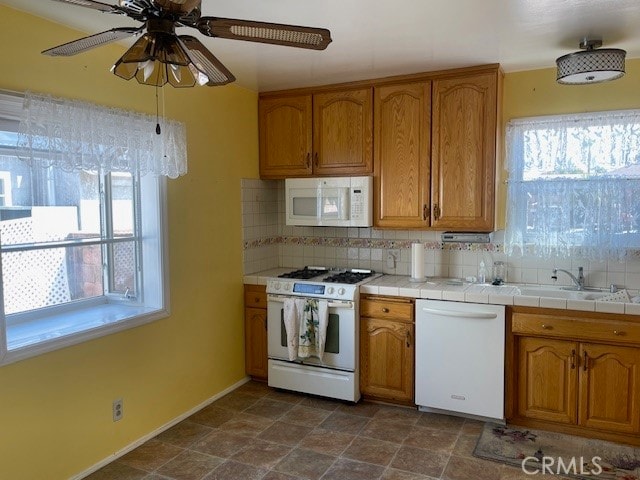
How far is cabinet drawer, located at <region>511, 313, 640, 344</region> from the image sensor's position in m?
2.86

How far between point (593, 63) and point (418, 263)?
1678 millimetres

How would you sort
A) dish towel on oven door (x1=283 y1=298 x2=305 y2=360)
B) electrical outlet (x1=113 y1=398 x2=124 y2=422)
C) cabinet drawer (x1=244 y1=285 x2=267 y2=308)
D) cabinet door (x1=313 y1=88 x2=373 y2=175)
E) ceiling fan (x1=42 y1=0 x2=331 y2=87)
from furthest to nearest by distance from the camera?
cabinet drawer (x1=244 y1=285 x2=267 y2=308) → cabinet door (x1=313 y1=88 x2=373 y2=175) → dish towel on oven door (x1=283 y1=298 x2=305 y2=360) → electrical outlet (x1=113 y1=398 x2=124 y2=422) → ceiling fan (x1=42 y1=0 x2=331 y2=87)

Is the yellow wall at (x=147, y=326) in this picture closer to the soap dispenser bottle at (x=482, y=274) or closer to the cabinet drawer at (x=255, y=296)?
the cabinet drawer at (x=255, y=296)

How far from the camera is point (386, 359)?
351cm

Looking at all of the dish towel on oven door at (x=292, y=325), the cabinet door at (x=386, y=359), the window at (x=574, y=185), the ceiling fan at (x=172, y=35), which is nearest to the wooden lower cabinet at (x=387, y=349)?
the cabinet door at (x=386, y=359)

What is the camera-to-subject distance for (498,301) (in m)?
3.12

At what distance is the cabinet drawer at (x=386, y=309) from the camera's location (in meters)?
3.41

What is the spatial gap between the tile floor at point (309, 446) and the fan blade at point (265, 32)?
7.23 feet

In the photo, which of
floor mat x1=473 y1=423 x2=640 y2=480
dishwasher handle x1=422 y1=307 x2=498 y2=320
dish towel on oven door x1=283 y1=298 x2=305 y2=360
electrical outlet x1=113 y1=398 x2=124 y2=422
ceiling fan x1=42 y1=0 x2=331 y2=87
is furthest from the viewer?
dish towel on oven door x1=283 y1=298 x2=305 y2=360

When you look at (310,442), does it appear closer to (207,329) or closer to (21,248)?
(207,329)

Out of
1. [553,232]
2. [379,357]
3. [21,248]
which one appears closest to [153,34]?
[21,248]

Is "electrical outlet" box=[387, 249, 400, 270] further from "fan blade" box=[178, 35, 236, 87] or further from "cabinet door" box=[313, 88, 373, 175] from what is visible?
"fan blade" box=[178, 35, 236, 87]

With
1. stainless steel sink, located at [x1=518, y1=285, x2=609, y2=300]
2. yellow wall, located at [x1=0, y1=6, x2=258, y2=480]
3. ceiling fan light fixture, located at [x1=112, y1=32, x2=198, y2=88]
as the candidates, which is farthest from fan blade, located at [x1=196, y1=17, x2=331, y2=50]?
stainless steel sink, located at [x1=518, y1=285, x2=609, y2=300]

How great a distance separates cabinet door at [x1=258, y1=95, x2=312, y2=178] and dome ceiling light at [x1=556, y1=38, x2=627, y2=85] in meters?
1.86
